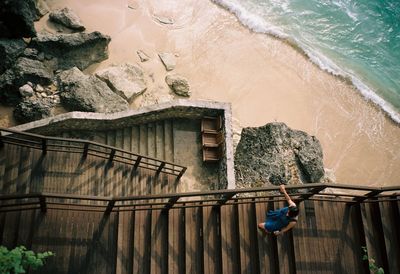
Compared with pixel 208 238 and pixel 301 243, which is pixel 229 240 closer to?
pixel 208 238

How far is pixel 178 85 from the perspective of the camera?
12992 mm

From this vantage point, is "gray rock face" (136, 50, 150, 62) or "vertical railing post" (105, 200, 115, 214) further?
"gray rock face" (136, 50, 150, 62)

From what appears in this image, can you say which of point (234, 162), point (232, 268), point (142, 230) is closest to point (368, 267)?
point (232, 268)

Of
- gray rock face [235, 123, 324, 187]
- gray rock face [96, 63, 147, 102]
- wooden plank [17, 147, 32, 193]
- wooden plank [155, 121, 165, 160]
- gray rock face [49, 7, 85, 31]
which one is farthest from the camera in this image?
gray rock face [49, 7, 85, 31]

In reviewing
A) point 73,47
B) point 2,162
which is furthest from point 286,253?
point 73,47

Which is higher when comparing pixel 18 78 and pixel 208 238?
pixel 18 78

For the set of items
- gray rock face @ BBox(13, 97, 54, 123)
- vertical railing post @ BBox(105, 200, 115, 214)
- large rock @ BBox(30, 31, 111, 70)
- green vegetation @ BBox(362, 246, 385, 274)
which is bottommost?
green vegetation @ BBox(362, 246, 385, 274)

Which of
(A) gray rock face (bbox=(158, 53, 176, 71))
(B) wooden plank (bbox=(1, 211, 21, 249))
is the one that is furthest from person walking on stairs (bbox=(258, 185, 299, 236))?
(A) gray rock face (bbox=(158, 53, 176, 71))

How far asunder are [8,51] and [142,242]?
8.48 m

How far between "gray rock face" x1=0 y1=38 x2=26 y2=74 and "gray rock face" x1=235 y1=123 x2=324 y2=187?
7787mm

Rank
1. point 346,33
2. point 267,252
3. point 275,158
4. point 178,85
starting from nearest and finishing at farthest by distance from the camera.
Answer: point 267,252 < point 275,158 < point 178,85 < point 346,33

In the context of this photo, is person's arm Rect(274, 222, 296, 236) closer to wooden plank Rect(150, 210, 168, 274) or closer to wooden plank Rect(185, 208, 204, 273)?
wooden plank Rect(185, 208, 204, 273)

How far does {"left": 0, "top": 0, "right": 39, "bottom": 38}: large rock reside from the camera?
37.1ft

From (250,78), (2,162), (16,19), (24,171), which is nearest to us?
(2,162)
